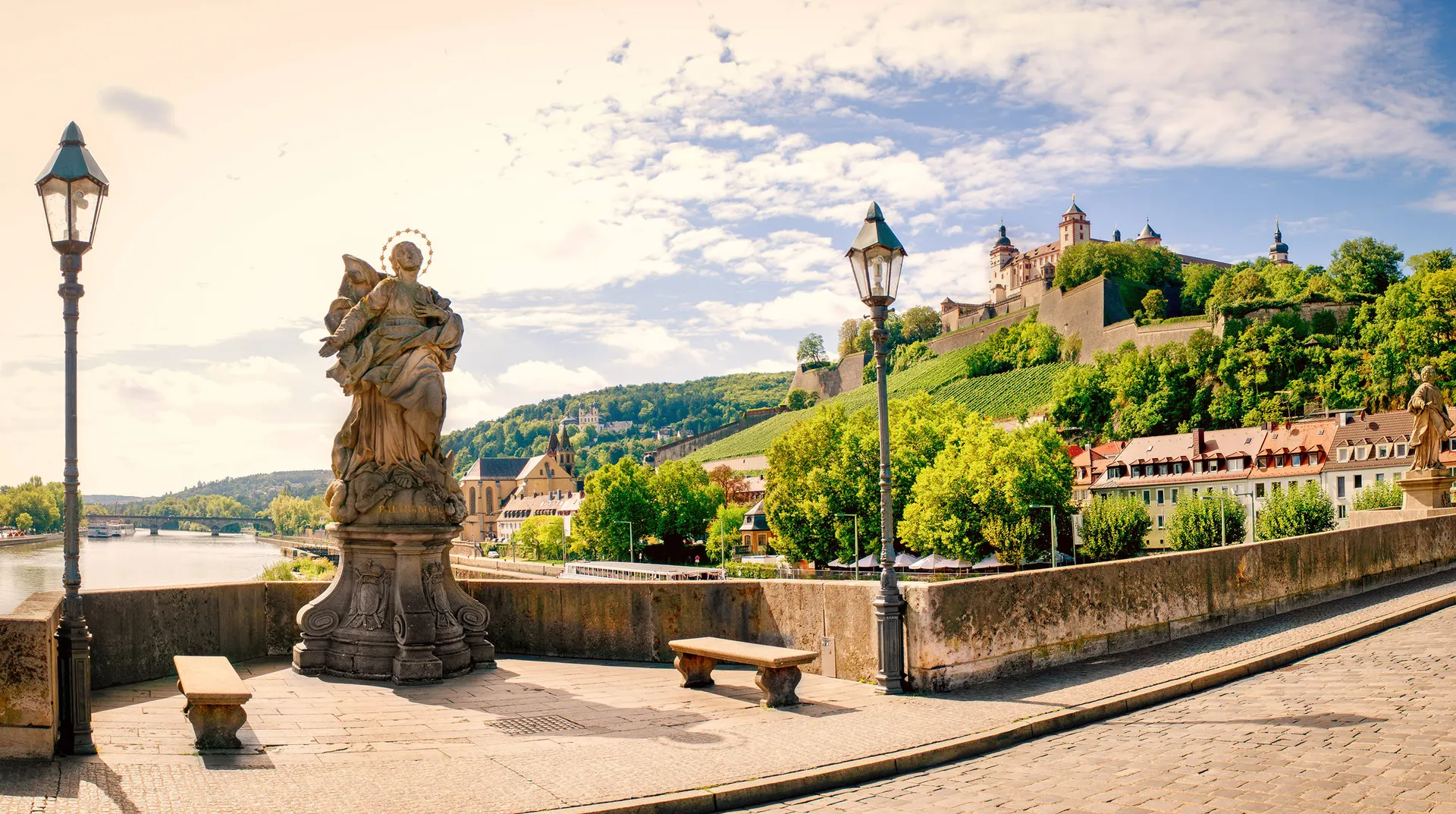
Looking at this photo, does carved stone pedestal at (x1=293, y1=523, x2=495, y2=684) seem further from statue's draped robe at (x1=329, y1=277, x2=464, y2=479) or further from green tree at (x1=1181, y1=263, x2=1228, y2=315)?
green tree at (x1=1181, y1=263, x2=1228, y2=315)

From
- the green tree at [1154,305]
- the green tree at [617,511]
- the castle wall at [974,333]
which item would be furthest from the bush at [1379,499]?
the castle wall at [974,333]

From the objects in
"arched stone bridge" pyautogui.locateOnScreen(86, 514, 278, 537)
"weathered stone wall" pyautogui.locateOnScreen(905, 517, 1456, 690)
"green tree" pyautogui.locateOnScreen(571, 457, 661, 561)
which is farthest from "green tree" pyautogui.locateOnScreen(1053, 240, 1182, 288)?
"arched stone bridge" pyautogui.locateOnScreen(86, 514, 278, 537)

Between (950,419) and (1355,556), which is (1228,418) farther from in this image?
(1355,556)

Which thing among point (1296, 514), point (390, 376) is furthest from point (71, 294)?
point (1296, 514)

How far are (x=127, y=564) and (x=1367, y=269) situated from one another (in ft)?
348

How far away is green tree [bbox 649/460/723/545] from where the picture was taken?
96562 millimetres

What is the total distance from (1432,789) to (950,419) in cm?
6203

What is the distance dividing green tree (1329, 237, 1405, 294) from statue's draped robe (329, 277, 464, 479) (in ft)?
350

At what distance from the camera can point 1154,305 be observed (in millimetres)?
116688

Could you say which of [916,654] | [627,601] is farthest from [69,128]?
[916,654]

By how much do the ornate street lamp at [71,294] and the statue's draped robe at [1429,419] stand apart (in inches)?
A: 839

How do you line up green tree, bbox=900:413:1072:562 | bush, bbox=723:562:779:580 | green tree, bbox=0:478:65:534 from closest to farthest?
green tree, bbox=900:413:1072:562, bush, bbox=723:562:779:580, green tree, bbox=0:478:65:534

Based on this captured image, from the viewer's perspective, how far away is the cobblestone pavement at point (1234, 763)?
5.84 m

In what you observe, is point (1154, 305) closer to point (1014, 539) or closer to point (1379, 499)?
point (1014, 539)
